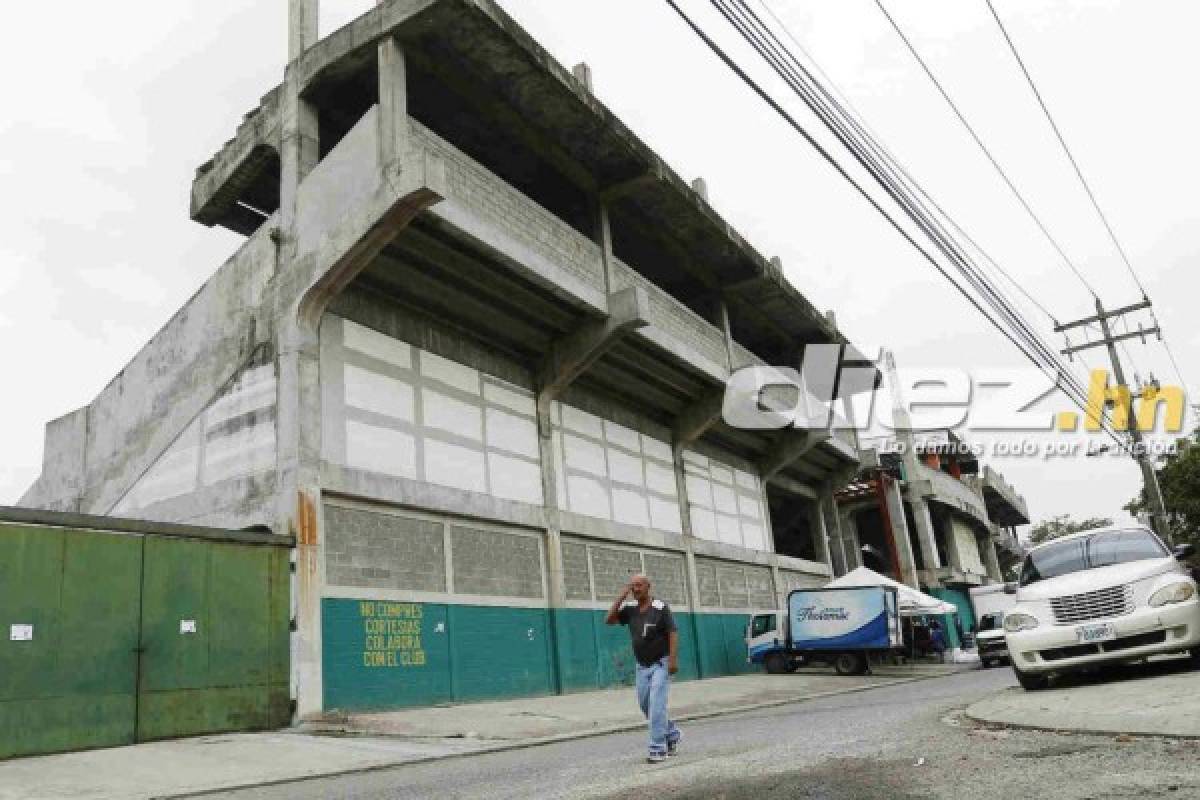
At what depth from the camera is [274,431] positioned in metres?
14.2

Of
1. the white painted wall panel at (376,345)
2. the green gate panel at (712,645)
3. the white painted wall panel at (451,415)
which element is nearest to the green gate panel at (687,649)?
the green gate panel at (712,645)

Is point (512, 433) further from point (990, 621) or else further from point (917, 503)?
point (917, 503)

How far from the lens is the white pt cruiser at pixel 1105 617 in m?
9.16

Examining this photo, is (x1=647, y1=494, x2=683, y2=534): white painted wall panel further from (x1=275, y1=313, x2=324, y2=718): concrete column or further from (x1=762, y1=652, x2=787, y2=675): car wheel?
(x1=275, y1=313, x2=324, y2=718): concrete column

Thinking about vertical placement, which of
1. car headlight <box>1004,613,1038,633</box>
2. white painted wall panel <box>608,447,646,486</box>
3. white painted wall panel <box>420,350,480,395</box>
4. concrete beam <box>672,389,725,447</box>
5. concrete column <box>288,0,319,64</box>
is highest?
concrete column <box>288,0,319,64</box>

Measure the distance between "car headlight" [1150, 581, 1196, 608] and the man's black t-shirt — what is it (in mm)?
4950

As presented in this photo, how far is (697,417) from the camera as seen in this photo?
24.6 metres

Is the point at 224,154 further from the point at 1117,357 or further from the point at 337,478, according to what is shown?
the point at 1117,357

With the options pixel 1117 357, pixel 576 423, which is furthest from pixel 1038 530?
pixel 576 423

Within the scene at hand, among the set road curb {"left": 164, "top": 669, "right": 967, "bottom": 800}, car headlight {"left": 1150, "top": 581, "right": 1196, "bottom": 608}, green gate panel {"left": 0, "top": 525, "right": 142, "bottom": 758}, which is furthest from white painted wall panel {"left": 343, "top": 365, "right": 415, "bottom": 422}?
car headlight {"left": 1150, "top": 581, "right": 1196, "bottom": 608}

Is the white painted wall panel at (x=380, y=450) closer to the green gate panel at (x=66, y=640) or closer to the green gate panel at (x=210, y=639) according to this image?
the green gate panel at (x=210, y=639)

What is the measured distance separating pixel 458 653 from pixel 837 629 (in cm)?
1096

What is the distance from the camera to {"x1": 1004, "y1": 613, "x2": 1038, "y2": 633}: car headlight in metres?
9.70

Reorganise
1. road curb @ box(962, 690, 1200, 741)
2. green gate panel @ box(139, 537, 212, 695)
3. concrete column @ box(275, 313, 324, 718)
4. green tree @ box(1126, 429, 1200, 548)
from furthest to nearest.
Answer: green tree @ box(1126, 429, 1200, 548) < concrete column @ box(275, 313, 324, 718) < green gate panel @ box(139, 537, 212, 695) < road curb @ box(962, 690, 1200, 741)
